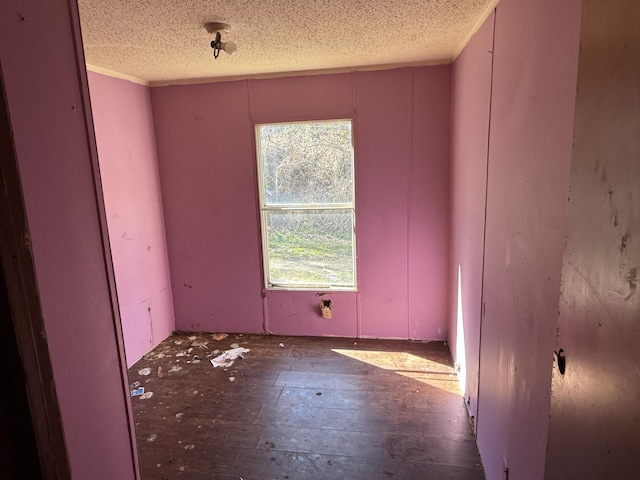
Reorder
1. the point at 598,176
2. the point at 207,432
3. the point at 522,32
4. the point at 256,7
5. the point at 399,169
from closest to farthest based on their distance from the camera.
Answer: the point at 598,176 < the point at 522,32 < the point at 256,7 < the point at 207,432 < the point at 399,169

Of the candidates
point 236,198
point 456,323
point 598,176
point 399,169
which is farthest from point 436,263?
point 598,176

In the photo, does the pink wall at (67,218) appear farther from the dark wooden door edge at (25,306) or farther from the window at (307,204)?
the window at (307,204)

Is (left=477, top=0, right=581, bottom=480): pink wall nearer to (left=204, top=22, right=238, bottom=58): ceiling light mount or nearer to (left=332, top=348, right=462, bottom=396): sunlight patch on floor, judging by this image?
(left=332, top=348, right=462, bottom=396): sunlight patch on floor

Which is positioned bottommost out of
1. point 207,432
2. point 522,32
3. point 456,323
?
point 207,432

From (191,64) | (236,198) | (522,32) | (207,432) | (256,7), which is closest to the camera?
(522,32)

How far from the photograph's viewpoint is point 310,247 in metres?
3.87

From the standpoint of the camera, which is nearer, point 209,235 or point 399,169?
point 399,169

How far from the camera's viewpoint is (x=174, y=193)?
393 cm

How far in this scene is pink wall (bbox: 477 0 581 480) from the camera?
4.11 ft

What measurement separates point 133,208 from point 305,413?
226 centimetres

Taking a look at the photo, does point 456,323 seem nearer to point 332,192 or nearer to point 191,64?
point 332,192

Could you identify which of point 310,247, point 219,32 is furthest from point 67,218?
point 310,247

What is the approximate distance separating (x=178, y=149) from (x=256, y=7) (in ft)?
6.83

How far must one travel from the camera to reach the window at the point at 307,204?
3.64 metres
